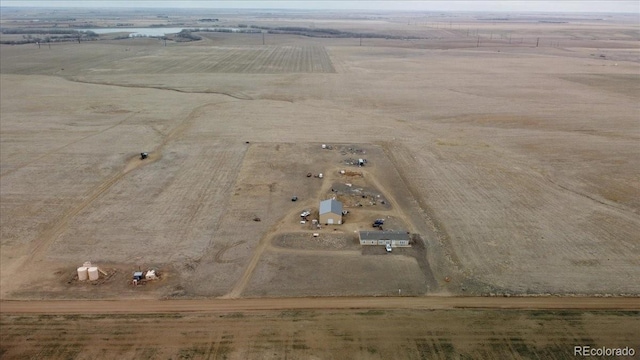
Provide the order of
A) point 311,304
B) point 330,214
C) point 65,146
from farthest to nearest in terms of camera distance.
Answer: point 65,146, point 330,214, point 311,304

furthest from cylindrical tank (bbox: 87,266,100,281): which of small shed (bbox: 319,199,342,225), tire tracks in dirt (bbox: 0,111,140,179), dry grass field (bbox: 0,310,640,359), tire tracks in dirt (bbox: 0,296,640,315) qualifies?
tire tracks in dirt (bbox: 0,111,140,179)

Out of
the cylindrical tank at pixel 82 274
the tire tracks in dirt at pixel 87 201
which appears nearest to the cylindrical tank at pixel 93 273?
the cylindrical tank at pixel 82 274

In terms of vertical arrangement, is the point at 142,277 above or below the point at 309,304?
above

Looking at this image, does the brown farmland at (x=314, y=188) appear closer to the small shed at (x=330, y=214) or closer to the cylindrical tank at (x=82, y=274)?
the cylindrical tank at (x=82, y=274)

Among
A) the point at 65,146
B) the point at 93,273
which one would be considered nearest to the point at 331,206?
the point at 93,273

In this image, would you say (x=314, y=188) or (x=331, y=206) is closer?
(x=331, y=206)

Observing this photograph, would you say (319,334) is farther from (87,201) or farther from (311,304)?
(87,201)
